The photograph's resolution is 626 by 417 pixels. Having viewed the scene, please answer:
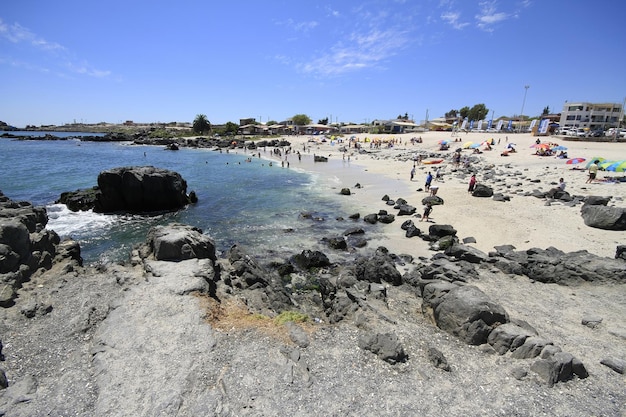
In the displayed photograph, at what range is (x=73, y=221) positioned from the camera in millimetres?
26359

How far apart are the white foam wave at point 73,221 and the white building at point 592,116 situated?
125766 millimetres

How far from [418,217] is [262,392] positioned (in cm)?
2106

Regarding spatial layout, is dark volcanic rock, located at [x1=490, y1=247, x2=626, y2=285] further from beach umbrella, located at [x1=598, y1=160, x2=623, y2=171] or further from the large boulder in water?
the large boulder in water

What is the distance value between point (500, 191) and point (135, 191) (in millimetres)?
35533

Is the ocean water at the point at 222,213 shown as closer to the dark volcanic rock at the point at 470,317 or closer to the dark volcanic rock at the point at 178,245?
the dark volcanic rock at the point at 178,245

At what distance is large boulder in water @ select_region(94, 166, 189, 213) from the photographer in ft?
97.5

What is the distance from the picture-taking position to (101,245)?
2139 centimetres

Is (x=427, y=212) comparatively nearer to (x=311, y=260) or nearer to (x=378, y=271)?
(x=378, y=271)

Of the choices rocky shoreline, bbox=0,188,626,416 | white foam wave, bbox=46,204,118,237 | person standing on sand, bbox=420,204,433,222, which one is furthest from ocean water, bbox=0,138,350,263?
rocky shoreline, bbox=0,188,626,416

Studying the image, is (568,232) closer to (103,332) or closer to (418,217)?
(418,217)

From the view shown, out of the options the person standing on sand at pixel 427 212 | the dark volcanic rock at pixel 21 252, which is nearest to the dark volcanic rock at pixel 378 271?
the person standing on sand at pixel 427 212

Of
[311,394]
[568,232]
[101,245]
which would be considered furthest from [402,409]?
[101,245]

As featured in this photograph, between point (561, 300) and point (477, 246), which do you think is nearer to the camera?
point (561, 300)

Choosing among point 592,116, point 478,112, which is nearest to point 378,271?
point 592,116
